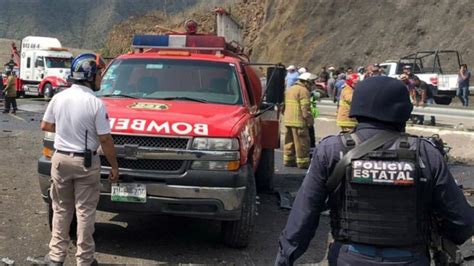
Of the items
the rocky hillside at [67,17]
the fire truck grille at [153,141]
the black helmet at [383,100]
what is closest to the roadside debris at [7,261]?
the fire truck grille at [153,141]

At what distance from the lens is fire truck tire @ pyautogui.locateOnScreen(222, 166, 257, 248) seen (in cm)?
588

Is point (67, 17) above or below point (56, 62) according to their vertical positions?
above

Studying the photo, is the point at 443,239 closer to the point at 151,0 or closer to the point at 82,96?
the point at 82,96

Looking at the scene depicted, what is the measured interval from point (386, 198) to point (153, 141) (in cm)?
313

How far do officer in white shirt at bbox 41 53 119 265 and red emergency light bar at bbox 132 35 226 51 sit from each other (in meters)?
2.51

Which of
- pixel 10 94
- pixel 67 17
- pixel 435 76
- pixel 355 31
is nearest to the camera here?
pixel 10 94

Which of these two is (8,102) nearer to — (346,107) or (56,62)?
(56,62)

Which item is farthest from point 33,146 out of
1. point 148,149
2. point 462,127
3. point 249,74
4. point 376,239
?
point 376,239

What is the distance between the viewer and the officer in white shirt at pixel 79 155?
4910 mm

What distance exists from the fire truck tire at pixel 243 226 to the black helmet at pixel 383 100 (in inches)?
122

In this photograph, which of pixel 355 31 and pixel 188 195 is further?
pixel 355 31

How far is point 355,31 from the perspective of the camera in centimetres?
3312

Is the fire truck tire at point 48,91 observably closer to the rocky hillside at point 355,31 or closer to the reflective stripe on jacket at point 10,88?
the rocky hillside at point 355,31

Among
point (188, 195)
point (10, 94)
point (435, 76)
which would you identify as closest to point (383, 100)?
point (188, 195)
